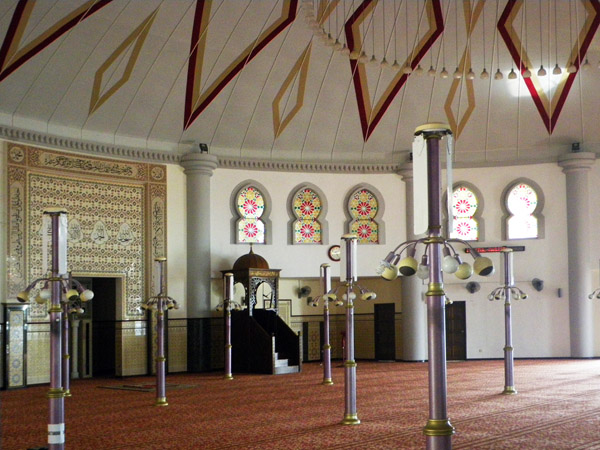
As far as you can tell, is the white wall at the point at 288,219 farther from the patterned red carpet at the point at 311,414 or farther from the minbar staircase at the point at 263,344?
the patterned red carpet at the point at 311,414

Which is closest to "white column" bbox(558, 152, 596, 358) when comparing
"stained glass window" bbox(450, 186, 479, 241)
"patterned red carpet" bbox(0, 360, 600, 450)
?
"stained glass window" bbox(450, 186, 479, 241)

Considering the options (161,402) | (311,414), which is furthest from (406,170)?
(311,414)

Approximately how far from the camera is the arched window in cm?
1858

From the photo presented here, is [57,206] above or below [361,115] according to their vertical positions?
below

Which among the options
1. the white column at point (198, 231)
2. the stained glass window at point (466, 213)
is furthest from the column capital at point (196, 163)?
the stained glass window at point (466, 213)

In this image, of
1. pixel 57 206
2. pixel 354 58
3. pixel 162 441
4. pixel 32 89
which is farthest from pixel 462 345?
pixel 162 441

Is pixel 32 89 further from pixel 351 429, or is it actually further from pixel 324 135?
pixel 351 429

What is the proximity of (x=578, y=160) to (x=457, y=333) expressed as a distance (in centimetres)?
475

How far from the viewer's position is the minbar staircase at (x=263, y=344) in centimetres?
1584

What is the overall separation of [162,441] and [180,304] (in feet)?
29.6

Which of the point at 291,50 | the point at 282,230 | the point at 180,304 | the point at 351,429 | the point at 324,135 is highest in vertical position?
the point at 291,50

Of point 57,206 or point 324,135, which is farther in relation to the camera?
point 324,135

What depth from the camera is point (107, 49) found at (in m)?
14.5

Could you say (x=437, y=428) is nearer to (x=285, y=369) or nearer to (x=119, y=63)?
(x=285, y=369)
